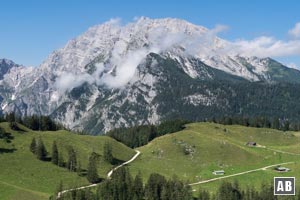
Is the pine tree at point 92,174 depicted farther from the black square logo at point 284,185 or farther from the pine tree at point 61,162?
the black square logo at point 284,185

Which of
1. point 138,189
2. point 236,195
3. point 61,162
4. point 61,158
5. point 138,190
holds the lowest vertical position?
point 236,195

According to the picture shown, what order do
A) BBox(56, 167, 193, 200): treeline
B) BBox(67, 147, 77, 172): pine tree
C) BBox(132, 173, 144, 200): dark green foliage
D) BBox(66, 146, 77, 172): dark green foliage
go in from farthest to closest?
BBox(66, 146, 77, 172): dark green foliage < BBox(67, 147, 77, 172): pine tree < BBox(132, 173, 144, 200): dark green foliage < BBox(56, 167, 193, 200): treeline

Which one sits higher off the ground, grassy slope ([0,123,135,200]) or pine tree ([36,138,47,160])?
pine tree ([36,138,47,160])

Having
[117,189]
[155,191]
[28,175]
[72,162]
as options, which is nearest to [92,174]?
[72,162]

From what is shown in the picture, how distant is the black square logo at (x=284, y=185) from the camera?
41.0 m

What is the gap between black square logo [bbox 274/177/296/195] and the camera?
41031 millimetres

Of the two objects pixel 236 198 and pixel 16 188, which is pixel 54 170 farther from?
pixel 236 198

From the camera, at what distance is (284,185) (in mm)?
41375

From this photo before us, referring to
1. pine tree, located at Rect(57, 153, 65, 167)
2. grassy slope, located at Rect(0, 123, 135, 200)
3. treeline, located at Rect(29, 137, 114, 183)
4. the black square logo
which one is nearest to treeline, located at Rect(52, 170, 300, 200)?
grassy slope, located at Rect(0, 123, 135, 200)

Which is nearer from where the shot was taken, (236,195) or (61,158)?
(236,195)

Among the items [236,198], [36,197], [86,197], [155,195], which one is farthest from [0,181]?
[236,198]

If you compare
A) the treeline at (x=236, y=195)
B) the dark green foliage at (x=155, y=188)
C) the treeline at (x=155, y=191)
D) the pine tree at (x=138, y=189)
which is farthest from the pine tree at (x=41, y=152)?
the treeline at (x=236, y=195)

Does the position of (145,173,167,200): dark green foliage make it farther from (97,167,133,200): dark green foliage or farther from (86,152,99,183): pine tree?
(86,152,99,183): pine tree

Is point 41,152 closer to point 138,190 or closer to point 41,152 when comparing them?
point 41,152
